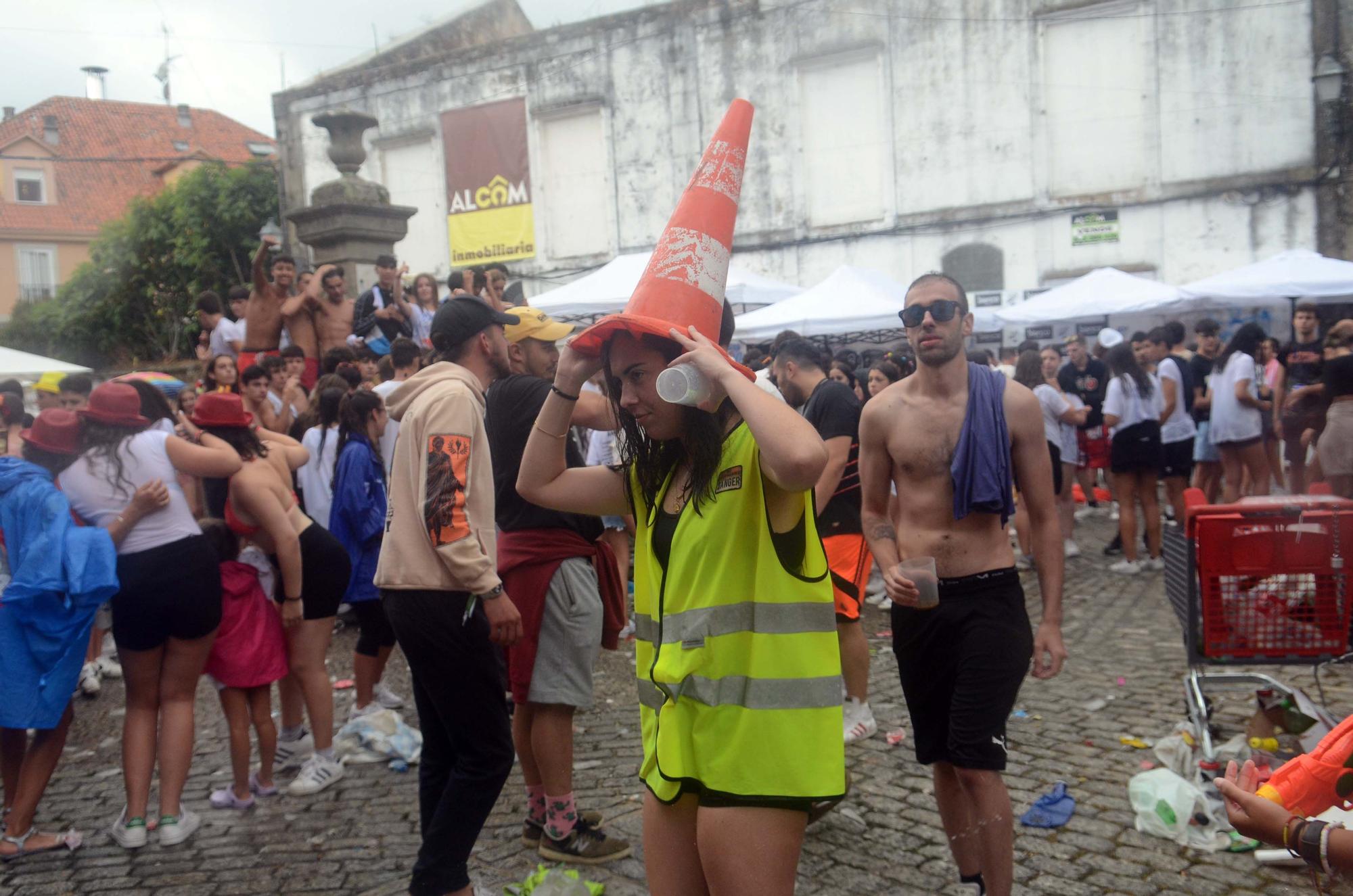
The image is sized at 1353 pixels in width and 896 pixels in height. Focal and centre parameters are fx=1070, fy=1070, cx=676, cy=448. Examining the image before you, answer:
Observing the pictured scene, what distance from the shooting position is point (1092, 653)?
7.11 metres

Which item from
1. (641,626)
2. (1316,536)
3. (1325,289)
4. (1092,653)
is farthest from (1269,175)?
(641,626)

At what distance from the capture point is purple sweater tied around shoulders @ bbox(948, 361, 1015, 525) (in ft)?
11.7

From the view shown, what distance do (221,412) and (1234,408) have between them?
9.19 m

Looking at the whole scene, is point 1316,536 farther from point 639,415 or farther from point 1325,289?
point 1325,289

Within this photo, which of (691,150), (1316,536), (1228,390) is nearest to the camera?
(1316,536)

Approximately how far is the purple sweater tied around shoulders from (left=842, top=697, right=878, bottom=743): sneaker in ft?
7.32

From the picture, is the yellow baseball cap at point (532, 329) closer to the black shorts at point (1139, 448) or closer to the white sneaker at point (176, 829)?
the white sneaker at point (176, 829)

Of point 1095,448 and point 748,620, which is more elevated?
point 748,620

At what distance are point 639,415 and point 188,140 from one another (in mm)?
52972

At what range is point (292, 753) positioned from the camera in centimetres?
564

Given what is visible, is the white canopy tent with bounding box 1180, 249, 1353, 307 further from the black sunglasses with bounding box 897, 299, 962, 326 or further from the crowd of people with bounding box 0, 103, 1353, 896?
the black sunglasses with bounding box 897, 299, 962, 326

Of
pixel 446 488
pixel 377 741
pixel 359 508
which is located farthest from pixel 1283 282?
pixel 446 488

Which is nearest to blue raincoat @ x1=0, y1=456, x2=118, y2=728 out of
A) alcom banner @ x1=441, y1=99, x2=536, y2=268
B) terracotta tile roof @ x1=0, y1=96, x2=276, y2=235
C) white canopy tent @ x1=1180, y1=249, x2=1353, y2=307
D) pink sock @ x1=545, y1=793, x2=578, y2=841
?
pink sock @ x1=545, y1=793, x2=578, y2=841

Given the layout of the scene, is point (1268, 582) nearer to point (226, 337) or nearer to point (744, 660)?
point (744, 660)
